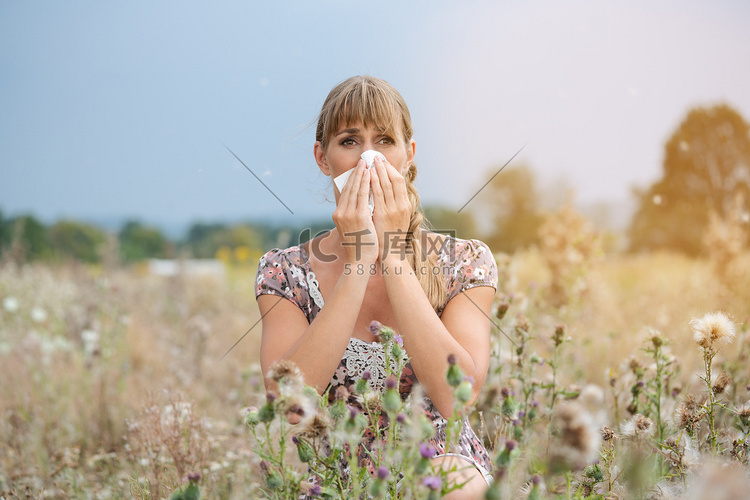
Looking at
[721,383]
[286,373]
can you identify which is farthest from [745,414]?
[286,373]

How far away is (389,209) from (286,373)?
0.72m

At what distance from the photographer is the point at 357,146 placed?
73.3 inches

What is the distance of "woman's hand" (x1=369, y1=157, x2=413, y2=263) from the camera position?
65.8 inches

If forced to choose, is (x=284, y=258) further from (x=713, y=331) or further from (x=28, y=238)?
(x=28, y=238)

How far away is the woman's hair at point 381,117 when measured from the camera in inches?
71.7

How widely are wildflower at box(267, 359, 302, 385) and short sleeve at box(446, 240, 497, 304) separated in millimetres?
896

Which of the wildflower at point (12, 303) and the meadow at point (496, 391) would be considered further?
the wildflower at point (12, 303)

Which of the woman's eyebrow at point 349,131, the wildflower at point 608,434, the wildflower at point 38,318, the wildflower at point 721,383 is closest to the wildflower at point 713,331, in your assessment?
the wildflower at point 721,383

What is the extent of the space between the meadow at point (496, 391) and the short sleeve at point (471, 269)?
0.26 meters

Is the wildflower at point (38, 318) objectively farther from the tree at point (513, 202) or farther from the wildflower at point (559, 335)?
the tree at point (513, 202)

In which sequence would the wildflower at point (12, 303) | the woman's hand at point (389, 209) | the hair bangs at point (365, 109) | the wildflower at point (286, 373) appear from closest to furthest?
1. the wildflower at point (286, 373)
2. the woman's hand at point (389, 209)
3. the hair bangs at point (365, 109)
4. the wildflower at point (12, 303)

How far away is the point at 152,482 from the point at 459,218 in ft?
7.43

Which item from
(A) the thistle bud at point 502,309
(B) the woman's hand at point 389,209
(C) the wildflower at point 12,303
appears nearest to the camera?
(B) the woman's hand at point 389,209

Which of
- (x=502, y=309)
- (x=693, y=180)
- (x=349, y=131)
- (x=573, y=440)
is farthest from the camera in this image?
(x=693, y=180)
